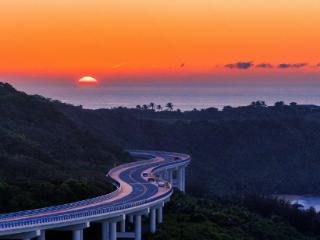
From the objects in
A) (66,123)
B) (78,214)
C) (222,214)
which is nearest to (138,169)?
(222,214)

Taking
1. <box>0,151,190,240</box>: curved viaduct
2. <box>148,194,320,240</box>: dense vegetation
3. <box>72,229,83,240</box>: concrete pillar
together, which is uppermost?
<box>0,151,190,240</box>: curved viaduct

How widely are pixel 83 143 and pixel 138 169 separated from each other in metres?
22.4

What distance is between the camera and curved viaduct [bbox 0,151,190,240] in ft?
194

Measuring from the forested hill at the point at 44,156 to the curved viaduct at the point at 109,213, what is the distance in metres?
3.10

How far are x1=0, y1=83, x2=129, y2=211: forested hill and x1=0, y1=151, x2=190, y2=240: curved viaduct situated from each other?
3097mm

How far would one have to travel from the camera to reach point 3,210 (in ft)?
233

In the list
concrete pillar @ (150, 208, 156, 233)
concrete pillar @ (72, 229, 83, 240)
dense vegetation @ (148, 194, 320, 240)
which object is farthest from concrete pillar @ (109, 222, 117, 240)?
concrete pillar @ (150, 208, 156, 233)

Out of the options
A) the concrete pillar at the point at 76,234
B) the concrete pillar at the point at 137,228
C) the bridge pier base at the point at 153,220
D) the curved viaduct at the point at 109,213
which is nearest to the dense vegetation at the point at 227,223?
the bridge pier base at the point at 153,220

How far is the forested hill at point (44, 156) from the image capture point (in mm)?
76688

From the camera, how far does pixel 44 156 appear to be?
109000mm

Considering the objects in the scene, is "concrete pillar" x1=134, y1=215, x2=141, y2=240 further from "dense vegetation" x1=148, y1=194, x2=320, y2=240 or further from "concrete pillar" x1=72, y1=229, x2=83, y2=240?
"concrete pillar" x1=72, y1=229, x2=83, y2=240

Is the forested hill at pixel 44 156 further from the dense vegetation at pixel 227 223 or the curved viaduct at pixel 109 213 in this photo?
the dense vegetation at pixel 227 223

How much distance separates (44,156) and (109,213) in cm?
4226

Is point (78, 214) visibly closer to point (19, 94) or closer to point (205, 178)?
point (19, 94)
